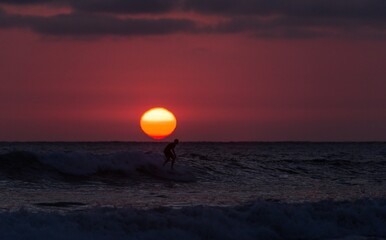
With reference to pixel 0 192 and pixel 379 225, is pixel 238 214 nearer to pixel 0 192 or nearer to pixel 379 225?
pixel 379 225

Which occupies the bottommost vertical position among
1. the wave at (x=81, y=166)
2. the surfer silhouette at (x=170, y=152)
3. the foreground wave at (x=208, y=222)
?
the foreground wave at (x=208, y=222)

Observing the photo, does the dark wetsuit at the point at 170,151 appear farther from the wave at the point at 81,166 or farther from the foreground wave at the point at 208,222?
the foreground wave at the point at 208,222

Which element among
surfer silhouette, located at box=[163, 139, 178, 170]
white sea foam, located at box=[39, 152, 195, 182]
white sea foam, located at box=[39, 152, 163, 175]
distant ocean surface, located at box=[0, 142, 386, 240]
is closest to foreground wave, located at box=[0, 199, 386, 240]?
distant ocean surface, located at box=[0, 142, 386, 240]

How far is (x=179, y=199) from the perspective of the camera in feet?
79.3

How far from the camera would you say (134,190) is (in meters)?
27.5

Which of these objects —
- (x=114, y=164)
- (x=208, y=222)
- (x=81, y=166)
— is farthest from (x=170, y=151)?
(x=208, y=222)

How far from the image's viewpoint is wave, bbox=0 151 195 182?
103ft

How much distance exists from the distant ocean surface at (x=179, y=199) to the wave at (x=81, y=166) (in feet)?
0.14

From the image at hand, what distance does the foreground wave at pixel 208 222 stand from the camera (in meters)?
16.5

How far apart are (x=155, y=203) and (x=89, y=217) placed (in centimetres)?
552

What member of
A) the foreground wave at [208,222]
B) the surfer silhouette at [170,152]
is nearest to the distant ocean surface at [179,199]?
the foreground wave at [208,222]

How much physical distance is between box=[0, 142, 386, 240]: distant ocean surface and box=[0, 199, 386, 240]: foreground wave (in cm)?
2

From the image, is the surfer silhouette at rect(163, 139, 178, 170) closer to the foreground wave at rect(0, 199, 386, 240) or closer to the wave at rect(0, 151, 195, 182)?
the wave at rect(0, 151, 195, 182)

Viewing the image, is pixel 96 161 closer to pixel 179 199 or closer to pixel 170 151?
pixel 170 151
